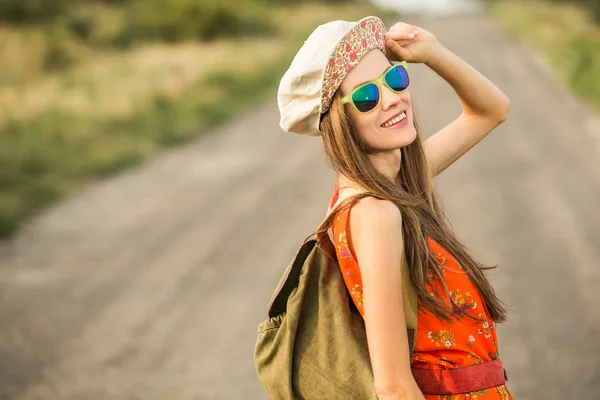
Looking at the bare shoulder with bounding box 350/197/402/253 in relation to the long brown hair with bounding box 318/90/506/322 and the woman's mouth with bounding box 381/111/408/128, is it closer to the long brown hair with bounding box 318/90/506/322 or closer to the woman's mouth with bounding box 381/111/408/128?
the long brown hair with bounding box 318/90/506/322

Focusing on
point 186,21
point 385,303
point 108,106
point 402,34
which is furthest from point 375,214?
point 186,21

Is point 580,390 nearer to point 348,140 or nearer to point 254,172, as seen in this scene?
point 348,140

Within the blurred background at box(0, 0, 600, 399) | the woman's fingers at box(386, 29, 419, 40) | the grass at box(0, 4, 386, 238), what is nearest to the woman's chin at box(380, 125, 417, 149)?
the woman's fingers at box(386, 29, 419, 40)

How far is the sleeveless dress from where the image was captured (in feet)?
6.31

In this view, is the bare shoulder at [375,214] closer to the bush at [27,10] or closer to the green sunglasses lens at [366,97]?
the green sunglasses lens at [366,97]

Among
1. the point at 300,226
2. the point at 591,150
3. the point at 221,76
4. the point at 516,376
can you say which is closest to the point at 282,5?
the point at 221,76

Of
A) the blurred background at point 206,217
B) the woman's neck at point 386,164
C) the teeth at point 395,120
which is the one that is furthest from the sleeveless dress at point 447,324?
the blurred background at point 206,217

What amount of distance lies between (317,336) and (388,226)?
303mm

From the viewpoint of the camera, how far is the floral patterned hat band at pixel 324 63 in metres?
1.96

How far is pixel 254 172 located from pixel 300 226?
2.68 metres

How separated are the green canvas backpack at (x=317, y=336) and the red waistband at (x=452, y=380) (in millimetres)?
93

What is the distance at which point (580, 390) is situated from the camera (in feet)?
15.1

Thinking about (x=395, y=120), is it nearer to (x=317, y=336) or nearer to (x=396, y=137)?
(x=396, y=137)

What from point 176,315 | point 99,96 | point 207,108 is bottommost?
point 176,315
